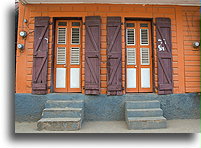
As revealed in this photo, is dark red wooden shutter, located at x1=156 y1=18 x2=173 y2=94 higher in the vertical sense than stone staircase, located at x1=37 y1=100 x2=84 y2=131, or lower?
higher

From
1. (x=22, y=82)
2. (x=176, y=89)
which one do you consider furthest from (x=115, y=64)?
(x=22, y=82)

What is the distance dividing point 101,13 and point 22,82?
10.4 ft

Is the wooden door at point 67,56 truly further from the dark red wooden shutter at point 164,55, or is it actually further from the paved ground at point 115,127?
the dark red wooden shutter at point 164,55

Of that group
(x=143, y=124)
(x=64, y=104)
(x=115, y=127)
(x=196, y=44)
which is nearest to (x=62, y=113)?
(x=64, y=104)

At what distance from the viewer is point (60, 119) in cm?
Answer: 418

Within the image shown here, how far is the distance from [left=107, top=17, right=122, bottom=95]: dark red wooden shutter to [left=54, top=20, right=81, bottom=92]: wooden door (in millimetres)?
968

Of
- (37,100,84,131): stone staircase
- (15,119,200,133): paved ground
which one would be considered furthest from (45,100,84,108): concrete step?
(15,119,200,133): paved ground

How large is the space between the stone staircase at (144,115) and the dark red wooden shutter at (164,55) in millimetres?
592

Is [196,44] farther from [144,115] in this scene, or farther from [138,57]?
[144,115]

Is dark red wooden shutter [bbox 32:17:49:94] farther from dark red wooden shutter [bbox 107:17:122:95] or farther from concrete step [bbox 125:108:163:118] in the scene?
concrete step [bbox 125:108:163:118]

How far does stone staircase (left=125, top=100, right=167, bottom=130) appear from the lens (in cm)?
414

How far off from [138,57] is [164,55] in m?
0.77

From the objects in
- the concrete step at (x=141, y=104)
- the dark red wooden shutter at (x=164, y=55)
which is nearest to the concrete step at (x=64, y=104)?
the concrete step at (x=141, y=104)

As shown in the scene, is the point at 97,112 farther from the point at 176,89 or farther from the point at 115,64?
the point at 176,89
